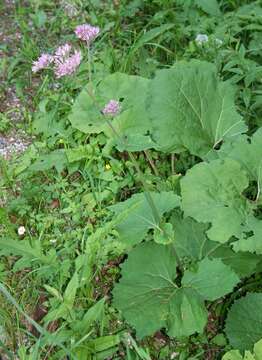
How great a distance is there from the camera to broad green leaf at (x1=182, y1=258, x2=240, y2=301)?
2273 mm

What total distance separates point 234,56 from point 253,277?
1.21 m

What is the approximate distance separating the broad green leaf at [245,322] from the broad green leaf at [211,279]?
13cm

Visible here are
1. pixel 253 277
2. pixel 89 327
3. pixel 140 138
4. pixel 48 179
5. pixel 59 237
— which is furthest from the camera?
pixel 48 179

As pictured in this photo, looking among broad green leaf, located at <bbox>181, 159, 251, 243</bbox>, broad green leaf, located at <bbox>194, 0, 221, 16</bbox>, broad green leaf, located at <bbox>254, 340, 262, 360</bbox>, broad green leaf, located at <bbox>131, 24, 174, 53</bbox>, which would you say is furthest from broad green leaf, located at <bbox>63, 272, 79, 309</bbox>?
broad green leaf, located at <bbox>194, 0, 221, 16</bbox>

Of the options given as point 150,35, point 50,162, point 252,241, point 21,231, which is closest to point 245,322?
point 252,241

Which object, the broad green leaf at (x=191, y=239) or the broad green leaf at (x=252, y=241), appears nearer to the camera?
the broad green leaf at (x=252, y=241)

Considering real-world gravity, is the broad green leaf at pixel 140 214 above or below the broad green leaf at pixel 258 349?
above

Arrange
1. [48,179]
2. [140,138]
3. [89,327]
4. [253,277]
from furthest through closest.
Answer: [48,179]
[253,277]
[89,327]
[140,138]

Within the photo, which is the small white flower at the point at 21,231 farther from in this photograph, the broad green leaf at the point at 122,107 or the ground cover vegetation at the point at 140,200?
the broad green leaf at the point at 122,107

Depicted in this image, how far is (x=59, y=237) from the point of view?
2771mm

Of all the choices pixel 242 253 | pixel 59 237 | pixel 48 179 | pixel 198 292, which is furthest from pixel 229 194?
pixel 48 179

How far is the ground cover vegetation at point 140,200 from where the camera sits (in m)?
2.31

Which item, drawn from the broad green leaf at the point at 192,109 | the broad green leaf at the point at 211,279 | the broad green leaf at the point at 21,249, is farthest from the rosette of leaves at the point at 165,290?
the broad green leaf at the point at 192,109

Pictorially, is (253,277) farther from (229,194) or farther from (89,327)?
(89,327)
